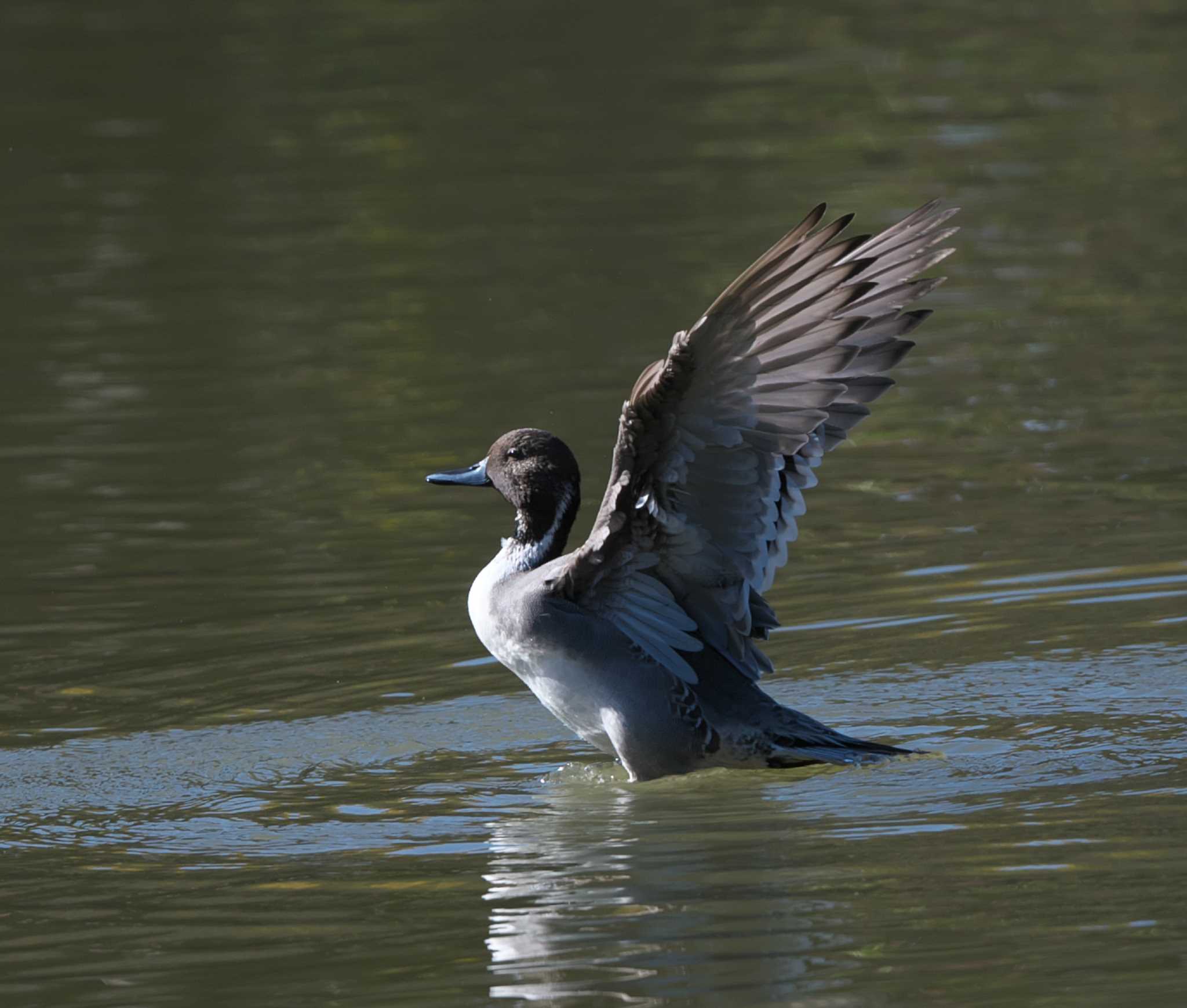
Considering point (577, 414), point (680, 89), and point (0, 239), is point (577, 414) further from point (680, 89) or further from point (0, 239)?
point (680, 89)

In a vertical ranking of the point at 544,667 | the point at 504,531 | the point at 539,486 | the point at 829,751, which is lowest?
the point at 829,751

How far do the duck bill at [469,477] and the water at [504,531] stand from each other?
95 cm

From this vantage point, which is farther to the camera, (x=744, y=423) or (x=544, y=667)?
(x=544, y=667)

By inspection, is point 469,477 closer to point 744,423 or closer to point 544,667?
point 544,667

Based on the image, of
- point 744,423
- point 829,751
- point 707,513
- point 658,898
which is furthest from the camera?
point 829,751

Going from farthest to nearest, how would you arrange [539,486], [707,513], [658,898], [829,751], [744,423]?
[539,486] → [829,751] → [707,513] → [744,423] → [658,898]

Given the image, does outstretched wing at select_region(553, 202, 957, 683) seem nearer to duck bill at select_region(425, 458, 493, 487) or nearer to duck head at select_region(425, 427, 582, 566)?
duck head at select_region(425, 427, 582, 566)

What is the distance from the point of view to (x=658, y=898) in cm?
648

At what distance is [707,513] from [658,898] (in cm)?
152

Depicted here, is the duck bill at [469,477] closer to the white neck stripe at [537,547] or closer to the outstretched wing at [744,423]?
the white neck stripe at [537,547]

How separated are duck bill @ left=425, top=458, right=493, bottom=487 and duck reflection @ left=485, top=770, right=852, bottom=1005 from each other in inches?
45.3

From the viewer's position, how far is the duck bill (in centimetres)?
832

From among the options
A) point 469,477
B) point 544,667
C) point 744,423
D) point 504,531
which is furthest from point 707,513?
point 504,531

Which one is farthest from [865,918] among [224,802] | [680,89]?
[680,89]
